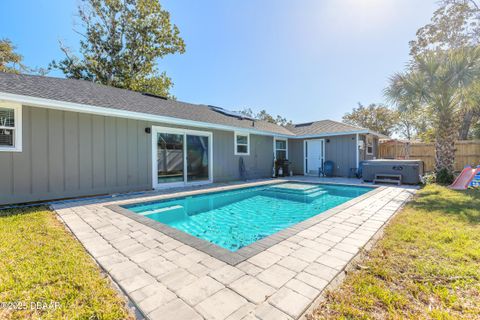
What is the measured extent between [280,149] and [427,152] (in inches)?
347

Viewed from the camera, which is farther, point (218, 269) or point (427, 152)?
point (427, 152)

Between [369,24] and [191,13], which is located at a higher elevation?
[191,13]

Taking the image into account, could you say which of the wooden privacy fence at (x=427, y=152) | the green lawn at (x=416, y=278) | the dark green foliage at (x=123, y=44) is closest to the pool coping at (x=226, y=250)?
the green lawn at (x=416, y=278)

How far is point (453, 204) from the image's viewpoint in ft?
16.0

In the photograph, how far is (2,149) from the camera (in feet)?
15.4

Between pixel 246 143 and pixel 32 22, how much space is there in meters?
12.8

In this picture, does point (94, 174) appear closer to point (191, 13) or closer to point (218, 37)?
point (218, 37)

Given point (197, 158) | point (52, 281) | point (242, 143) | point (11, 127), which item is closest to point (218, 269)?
point (52, 281)

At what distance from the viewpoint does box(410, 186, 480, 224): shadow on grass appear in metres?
4.05

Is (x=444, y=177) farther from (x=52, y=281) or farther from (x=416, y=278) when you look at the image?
(x=52, y=281)

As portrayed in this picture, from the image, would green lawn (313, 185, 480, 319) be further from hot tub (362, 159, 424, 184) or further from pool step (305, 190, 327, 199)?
hot tub (362, 159, 424, 184)

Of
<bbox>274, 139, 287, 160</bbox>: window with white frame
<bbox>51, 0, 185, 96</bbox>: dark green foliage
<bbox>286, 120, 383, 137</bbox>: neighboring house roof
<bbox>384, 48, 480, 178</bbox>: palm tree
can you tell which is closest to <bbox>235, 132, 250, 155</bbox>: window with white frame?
<bbox>274, 139, 287, 160</bbox>: window with white frame

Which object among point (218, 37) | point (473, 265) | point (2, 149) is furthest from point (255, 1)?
point (473, 265)

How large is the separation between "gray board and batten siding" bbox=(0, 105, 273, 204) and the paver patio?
246 centimetres
